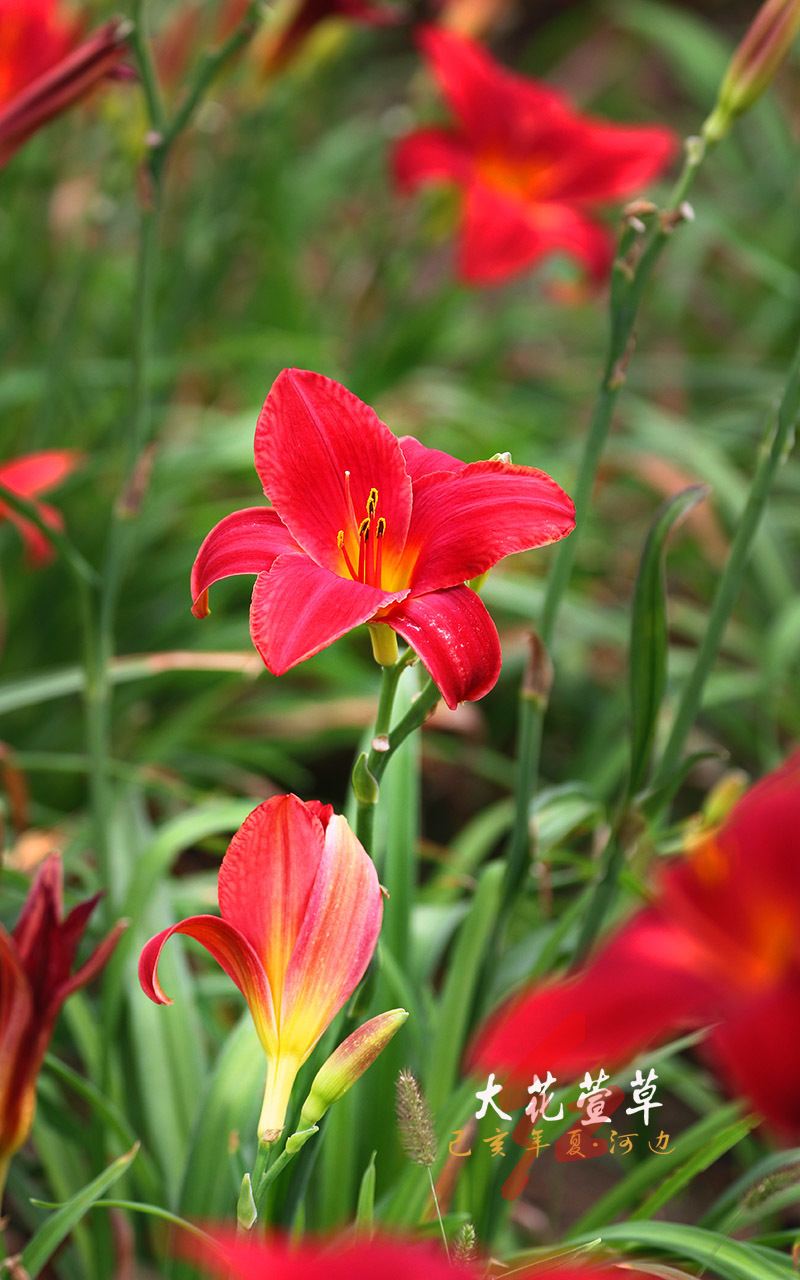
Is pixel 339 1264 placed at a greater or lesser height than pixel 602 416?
lesser

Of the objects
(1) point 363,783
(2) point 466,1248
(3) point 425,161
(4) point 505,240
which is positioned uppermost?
(3) point 425,161

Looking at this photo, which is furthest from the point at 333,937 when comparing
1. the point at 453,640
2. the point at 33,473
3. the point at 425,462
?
the point at 33,473

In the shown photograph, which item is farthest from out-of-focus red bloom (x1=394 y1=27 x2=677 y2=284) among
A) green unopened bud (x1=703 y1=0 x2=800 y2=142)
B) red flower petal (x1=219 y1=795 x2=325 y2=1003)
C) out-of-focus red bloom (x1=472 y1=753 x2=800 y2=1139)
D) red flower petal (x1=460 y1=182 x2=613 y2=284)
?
out-of-focus red bloom (x1=472 y1=753 x2=800 y2=1139)

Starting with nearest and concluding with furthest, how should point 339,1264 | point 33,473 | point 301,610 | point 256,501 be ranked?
point 339,1264 → point 301,610 → point 33,473 → point 256,501

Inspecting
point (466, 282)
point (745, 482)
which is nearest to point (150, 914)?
point (466, 282)

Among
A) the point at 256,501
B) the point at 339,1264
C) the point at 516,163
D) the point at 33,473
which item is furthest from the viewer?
the point at 516,163

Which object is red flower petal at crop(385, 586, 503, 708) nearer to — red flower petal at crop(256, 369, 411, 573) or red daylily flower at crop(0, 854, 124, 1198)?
red flower petal at crop(256, 369, 411, 573)

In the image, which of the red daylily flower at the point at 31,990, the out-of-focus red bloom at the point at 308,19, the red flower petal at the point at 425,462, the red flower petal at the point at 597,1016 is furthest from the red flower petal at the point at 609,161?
the red flower petal at the point at 597,1016

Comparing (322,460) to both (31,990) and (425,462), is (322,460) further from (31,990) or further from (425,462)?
(31,990)

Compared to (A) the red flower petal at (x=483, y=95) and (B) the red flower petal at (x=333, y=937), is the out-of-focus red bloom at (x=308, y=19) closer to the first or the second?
(A) the red flower petal at (x=483, y=95)
